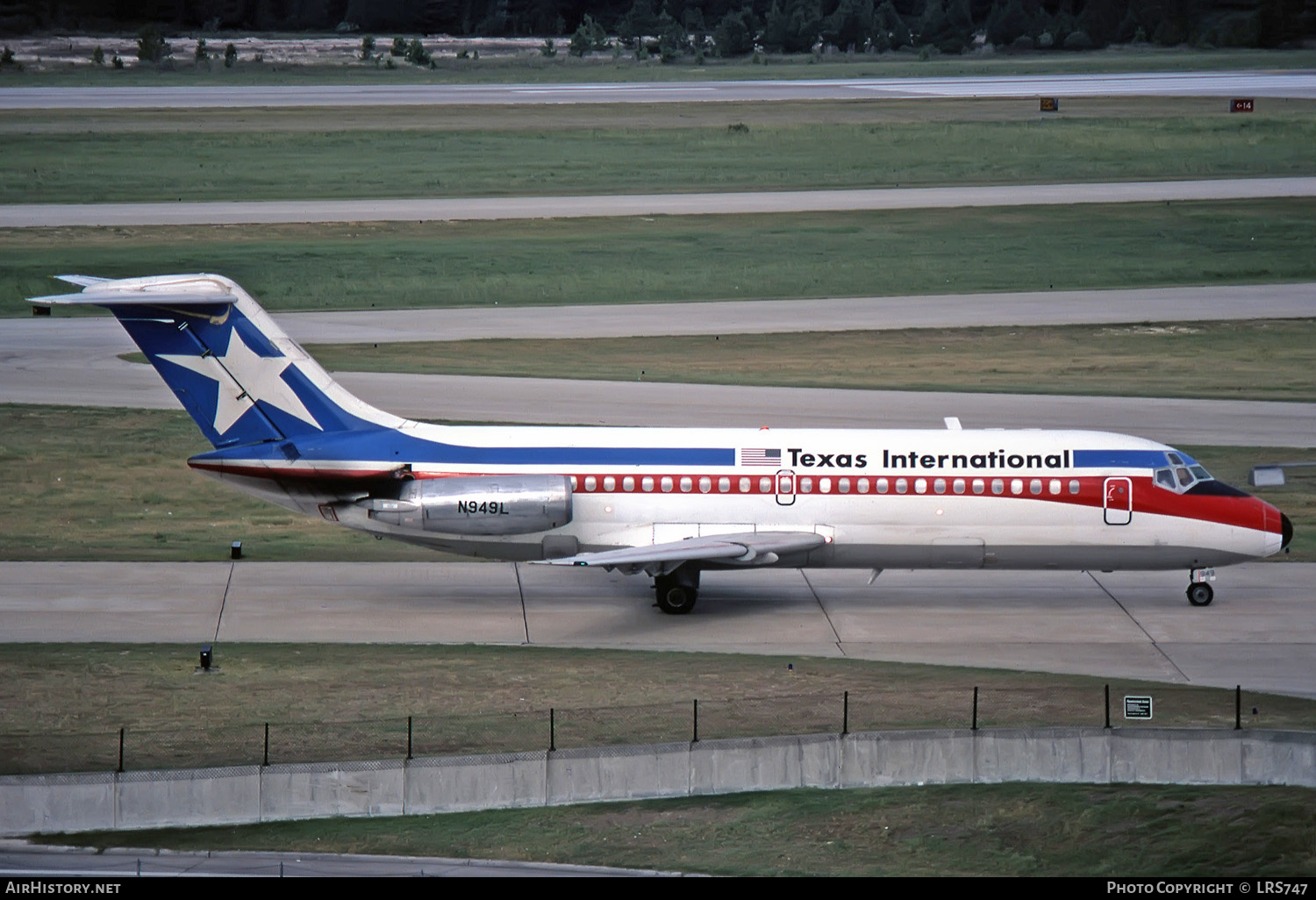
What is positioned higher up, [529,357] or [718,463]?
[718,463]

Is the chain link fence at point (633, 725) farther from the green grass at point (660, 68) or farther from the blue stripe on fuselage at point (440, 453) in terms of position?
the green grass at point (660, 68)

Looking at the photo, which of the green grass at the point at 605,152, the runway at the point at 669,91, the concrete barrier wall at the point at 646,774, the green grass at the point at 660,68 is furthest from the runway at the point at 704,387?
the green grass at the point at 660,68

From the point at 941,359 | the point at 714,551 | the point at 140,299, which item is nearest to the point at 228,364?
the point at 140,299

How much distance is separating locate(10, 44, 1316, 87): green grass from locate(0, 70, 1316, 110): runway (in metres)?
4.43

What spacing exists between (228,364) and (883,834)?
635 inches

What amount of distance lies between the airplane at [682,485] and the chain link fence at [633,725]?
596 centimetres

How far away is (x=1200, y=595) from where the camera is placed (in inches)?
1347

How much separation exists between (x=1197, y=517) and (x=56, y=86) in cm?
10252

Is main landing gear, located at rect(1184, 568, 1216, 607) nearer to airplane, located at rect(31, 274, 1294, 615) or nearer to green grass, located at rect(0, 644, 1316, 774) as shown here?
airplane, located at rect(31, 274, 1294, 615)

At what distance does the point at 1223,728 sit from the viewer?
80.6 feet

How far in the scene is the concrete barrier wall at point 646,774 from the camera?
74.6 ft

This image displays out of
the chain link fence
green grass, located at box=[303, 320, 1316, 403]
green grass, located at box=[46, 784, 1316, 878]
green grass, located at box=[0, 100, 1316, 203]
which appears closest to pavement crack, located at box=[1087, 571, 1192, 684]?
the chain link fence

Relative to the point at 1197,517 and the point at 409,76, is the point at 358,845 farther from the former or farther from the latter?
the point at 409,76

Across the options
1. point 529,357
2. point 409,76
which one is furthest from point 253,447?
point 409,76
